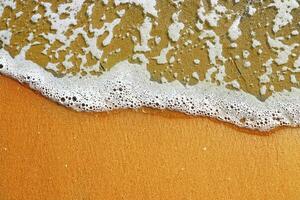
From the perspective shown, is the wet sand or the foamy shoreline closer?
the wet sand

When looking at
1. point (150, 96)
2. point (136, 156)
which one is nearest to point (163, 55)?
point (150, 96)

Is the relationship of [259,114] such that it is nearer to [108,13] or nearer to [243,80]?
[243,80]

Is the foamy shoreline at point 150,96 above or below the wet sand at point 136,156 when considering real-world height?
above

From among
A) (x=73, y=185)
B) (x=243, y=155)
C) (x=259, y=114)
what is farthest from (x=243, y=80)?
(x=73, y=185)

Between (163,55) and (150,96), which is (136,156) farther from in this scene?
(163,55)

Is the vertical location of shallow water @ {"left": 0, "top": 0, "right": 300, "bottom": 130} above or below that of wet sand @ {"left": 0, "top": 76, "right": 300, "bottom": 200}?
above

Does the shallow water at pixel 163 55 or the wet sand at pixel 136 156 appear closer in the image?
the wet sand at pixel 136 156
